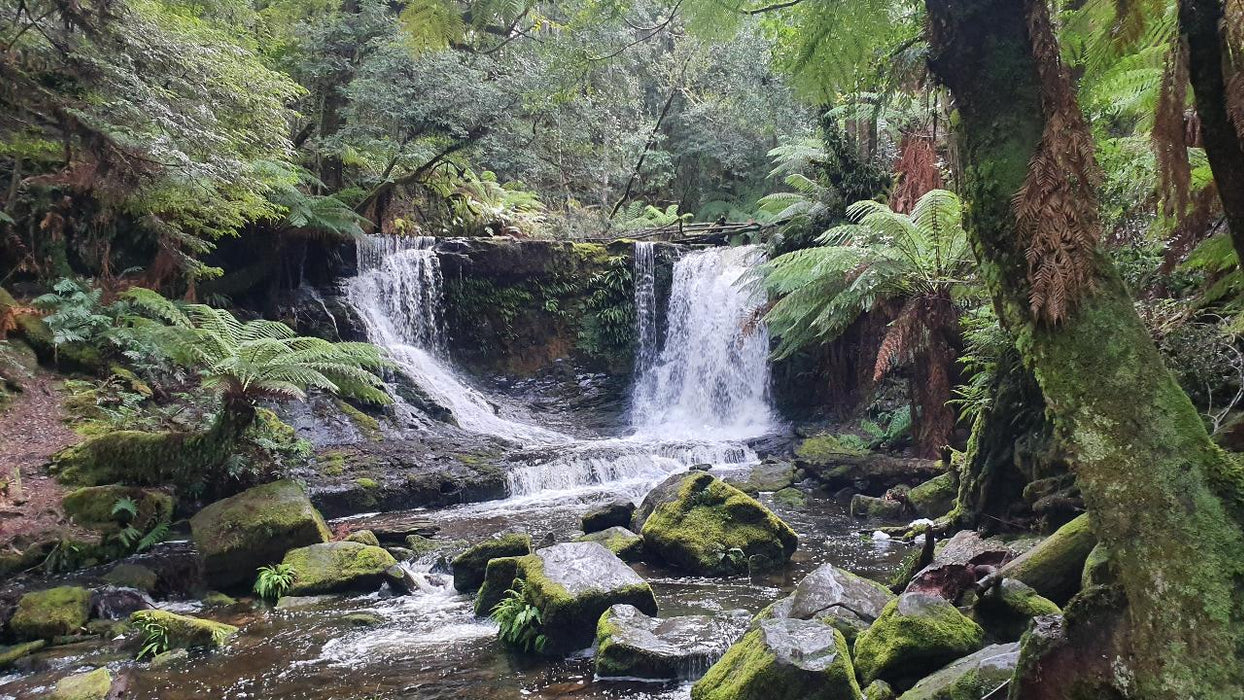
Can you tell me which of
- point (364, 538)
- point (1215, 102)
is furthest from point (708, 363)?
point (1215, 102)

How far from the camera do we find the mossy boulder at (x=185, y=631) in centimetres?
480

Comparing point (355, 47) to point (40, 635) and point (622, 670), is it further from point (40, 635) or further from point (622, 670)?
point (622, 670)

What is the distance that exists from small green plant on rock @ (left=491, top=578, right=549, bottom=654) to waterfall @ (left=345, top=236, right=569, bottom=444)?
818 cm

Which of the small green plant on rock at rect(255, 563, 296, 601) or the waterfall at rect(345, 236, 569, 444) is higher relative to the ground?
the waterfall at rect(345, 236, 569, 444)

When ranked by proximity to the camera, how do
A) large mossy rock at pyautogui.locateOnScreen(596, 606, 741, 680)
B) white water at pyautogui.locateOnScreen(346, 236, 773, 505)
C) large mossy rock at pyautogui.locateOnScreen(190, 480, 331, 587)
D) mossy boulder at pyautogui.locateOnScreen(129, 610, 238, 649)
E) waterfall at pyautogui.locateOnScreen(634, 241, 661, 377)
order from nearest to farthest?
1. large mossy rock at pyautogui.locateOnScreen(596, 606, 741, 680)
2. mossy boulder at pyautogui.locateOnScreen(129, 610, 238, 649)
3. large mossy rock at pyautogui.locateOnScreen(190, 480, 331, 587)
4. white water at pyautogui.locateOnScreen(346, 236, 773, 505)
5. waterfall at pyautogui.locateOnScreen(634, 241, 661, 377)

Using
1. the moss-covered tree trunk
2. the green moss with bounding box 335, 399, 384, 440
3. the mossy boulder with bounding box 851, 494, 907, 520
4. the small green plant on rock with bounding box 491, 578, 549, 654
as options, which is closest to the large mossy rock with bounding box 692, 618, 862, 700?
the small green plant on rock with bounding box 491, 578, 549, 654

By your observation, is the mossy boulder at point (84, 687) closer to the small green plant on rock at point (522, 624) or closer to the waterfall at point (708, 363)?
the small green plant on rock at point (522, 624)

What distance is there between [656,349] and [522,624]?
39.3ft

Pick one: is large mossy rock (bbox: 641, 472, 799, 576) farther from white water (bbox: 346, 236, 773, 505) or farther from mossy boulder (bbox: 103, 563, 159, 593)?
white water (bbox: 346, 236, 773, 505)

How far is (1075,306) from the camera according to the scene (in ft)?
5.92

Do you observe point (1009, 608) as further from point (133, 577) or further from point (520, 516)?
point (133, 577)

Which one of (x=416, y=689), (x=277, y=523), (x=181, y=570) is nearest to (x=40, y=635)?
(x=181, y=570)

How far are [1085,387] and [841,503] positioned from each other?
24.4ft

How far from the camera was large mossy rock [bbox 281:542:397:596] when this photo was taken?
19.7 feet
